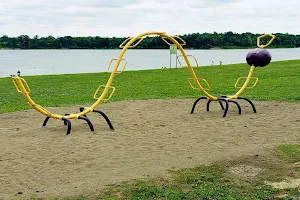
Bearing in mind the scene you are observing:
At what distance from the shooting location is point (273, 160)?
600 centimetres

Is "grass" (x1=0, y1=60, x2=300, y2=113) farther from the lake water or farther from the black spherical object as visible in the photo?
the lake water

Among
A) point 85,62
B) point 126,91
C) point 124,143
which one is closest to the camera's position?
point 124,143

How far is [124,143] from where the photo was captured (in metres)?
7.16

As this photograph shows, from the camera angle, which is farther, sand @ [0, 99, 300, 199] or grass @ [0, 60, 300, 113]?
grass @ [0, 60, 300, 113]

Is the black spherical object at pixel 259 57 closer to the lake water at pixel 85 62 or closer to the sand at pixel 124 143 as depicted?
the sand at pixel 124 143

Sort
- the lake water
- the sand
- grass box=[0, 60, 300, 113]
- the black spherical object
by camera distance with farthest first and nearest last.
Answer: the lake water < grass box=[0, 60, 300, 113] < the black spherical object < the sand

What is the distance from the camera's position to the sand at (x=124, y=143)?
535 cm

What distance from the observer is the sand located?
17.5 ft

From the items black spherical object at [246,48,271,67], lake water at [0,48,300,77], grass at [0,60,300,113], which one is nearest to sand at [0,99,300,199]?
black spherical object at [246,48,271,67]

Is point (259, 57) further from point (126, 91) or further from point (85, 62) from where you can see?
point (85, 62)

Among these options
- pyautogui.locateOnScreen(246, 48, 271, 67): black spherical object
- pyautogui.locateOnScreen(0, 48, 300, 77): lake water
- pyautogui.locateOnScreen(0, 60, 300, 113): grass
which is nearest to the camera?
pyautogui.locateOnScreen(246, 48, 271, 67): black spherical object

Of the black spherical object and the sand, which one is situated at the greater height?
the black spherical object

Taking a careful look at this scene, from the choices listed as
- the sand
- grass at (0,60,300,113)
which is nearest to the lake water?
grass at (0,60,300,113)

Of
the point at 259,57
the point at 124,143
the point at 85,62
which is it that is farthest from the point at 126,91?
the point at 85,62
